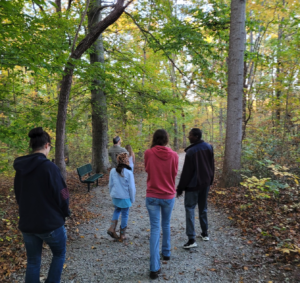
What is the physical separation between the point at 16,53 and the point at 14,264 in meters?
3.86

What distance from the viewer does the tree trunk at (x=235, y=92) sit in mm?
6484

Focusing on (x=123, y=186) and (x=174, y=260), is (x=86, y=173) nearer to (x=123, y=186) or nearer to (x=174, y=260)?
(x=123, y=186)

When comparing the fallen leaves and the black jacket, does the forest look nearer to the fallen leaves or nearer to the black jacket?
the fallen leaves

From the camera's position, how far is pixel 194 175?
A: 3688 mm

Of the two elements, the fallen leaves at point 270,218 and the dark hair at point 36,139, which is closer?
the dark hair at point 36,139

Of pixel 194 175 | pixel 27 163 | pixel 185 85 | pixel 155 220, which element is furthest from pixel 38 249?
pixel 185 85

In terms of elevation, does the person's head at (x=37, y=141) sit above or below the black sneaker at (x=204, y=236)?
above

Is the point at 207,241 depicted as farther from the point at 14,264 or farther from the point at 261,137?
the point at 261,137

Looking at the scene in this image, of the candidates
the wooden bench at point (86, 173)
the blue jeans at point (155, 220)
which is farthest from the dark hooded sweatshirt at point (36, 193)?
the wooden bench at point (86, 173)

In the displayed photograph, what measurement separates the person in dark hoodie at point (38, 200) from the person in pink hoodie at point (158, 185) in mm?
1311

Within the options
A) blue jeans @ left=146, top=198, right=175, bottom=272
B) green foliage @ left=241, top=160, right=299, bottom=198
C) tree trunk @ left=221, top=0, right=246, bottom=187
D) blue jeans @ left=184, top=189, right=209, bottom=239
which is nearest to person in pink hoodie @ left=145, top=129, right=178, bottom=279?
blue jeans @ left=146, top=198, right=175, bottom=272

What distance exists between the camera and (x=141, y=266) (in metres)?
3.46

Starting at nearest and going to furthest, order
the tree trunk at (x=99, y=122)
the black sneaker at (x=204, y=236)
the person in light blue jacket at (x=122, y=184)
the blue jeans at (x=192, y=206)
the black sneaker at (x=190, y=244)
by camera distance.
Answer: the blue jeans at (x=192, y=206), the black sneaker at (x=190, y=244), the person in light blue jacket at (x=122, y=184), the black sneaker at (x=204, y=236), the tree trunk at (x=99, y=122)

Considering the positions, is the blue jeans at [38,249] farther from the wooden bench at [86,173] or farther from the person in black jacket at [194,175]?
the wooden bench at [86,173]
